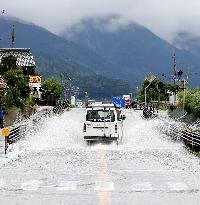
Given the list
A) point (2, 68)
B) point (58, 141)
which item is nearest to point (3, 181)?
point (58, 141)

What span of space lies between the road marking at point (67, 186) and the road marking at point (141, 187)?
4.74 ft

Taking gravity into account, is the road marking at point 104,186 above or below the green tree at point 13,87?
below

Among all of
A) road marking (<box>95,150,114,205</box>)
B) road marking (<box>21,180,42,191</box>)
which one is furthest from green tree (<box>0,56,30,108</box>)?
road marking (<box>21,180,42,191</box>)

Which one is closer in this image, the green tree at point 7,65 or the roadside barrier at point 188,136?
the roadside barrier at point 188,136

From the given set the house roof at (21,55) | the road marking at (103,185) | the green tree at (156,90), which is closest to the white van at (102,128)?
the road marking at (103,185)

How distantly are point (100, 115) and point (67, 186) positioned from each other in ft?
57.3

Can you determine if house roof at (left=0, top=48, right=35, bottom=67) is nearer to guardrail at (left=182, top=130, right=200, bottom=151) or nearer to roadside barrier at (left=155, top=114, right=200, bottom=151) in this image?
roadside barrier at (left=155, top=114, right=200, bottom=151)

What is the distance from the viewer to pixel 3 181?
52.1 feet

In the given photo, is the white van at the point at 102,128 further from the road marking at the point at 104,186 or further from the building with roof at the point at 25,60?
the building with roof at the point at 25,60

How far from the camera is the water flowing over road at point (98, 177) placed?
1279cm

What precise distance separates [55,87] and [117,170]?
119 metres

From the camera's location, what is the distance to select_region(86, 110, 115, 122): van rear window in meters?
31.7

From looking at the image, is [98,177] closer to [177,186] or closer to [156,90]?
[177,186]

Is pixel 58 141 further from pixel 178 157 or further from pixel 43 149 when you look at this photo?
pixel 178 157
